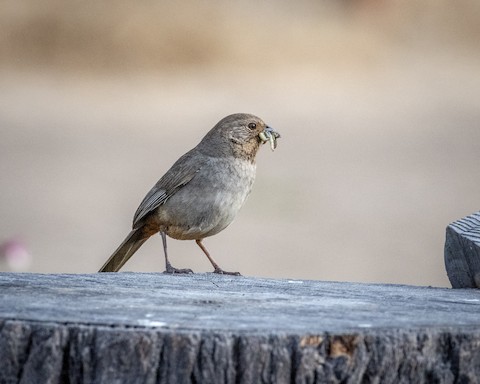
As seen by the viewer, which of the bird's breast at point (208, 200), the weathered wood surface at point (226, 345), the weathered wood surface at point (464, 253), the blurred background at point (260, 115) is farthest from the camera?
the blurred background at point (260, 115)

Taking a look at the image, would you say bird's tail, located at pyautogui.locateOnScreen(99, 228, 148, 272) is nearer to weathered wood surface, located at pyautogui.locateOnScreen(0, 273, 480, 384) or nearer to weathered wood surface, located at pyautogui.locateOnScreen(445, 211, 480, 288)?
weathered wood surface, located at pyautogui.locateOnScreen(445, 211, 480, 288)

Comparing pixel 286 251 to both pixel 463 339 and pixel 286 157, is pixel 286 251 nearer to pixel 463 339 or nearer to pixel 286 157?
pixel 286 157

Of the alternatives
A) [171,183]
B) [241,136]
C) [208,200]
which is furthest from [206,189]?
[241,136]

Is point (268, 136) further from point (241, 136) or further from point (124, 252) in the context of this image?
point (124, 252)

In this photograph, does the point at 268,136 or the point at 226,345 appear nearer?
the point at 226,345

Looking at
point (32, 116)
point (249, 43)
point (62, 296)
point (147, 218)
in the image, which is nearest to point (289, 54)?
point (249, 43)

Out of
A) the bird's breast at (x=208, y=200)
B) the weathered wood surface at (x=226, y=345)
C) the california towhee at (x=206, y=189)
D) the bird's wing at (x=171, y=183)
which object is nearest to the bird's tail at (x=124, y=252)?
the california towhee at (x=206, y=189)

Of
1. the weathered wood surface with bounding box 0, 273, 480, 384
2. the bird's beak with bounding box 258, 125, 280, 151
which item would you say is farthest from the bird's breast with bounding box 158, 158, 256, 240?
the weathered wood surface with bounding box 0, 273, 480, 384

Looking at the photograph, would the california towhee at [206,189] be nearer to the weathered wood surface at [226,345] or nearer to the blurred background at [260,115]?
the blurred background at [260,115]

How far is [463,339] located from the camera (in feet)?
9.55

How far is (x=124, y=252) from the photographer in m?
6.06

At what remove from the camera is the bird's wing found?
5.82 metres

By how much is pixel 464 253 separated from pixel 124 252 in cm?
233

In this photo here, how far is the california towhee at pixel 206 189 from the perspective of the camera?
18.8 feet
